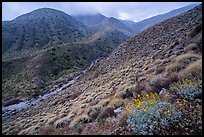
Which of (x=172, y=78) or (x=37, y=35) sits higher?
(x=37, y=35)

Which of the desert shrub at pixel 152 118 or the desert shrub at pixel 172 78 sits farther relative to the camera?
the desert shrub at pixel 172 78

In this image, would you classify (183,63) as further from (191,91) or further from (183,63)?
(191,91)

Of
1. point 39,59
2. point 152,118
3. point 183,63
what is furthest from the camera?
point 39,59

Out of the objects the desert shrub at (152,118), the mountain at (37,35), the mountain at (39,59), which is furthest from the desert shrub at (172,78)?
the mountain at (37,35)

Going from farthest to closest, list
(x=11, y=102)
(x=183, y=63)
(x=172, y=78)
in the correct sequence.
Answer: (x=11, y=102) → (x=183, y=63) → (x=172, y=78)

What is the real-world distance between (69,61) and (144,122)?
4256cm

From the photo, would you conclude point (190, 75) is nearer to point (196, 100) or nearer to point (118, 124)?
point (196, 100)

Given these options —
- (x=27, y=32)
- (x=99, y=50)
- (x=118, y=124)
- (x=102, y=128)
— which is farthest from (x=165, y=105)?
(x=27, y=32)

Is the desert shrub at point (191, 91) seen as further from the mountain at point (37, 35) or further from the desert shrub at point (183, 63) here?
the mountain at point (37, 35)

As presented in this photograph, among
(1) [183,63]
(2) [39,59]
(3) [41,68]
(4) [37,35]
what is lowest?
(3) [41,68]

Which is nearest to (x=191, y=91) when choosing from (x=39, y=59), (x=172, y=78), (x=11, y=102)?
(x=172, y=78)

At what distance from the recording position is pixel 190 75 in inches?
279

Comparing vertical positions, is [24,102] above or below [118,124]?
below

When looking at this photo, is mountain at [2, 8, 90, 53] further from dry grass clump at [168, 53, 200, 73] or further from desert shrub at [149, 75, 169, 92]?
desert shrub at [149, 75, 169, 92]
